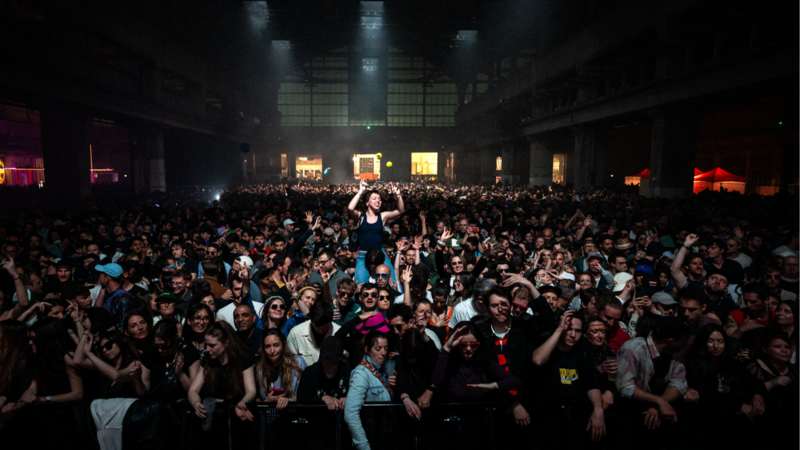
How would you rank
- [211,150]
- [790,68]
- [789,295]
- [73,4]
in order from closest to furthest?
[789,295] → [790,68] → [73,4] → [211,150]

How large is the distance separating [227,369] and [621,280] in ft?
19.2

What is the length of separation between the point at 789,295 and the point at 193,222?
13672 mm

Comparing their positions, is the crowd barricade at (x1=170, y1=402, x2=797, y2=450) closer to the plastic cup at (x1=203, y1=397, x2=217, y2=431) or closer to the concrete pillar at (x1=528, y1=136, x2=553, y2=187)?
the plastic cup at (x1=203, y1=397, x2=217, y2=431)

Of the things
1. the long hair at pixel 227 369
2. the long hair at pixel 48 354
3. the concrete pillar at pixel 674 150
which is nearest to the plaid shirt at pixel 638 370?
the long hair at pixel 227 369

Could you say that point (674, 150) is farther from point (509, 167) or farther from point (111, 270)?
point (509, 167)

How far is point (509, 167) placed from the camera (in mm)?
40938

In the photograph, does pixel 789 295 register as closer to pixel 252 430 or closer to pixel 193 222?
pixel 252 430

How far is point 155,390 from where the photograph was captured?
4.00 m

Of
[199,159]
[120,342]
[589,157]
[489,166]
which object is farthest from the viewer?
[489,166]

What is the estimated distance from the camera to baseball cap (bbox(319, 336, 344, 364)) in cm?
393

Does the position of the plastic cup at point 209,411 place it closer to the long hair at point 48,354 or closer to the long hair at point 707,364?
the long hair at point 48,354

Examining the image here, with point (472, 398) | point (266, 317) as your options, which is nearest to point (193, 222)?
point (266, 317)

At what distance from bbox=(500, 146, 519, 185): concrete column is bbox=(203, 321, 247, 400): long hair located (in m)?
38.3

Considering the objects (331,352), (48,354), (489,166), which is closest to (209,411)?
(331,352)
